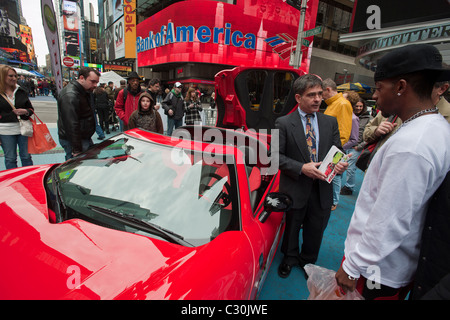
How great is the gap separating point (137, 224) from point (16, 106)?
3.26 meters

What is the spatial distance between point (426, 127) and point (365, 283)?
2.60ft

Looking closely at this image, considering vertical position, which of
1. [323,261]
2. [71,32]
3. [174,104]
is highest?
[71,32]

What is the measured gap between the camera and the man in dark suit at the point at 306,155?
6.50 ft

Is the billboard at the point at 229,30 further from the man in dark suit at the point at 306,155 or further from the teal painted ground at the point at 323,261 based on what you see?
the man in dark suit at the point at 306,155

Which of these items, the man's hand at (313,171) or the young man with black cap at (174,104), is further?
the young man with black cap at (174,104)

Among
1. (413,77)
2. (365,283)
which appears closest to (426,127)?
(413,77)

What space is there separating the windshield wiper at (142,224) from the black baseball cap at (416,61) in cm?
125

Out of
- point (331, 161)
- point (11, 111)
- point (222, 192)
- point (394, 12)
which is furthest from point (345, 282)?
point (394, 12)

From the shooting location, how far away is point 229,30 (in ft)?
60.0

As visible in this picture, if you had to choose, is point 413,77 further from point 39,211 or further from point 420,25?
point 420,25

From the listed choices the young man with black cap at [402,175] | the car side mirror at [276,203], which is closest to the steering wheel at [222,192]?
the car side mirror at [276,203]

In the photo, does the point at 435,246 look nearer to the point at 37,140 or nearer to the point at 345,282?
the point at 345,282

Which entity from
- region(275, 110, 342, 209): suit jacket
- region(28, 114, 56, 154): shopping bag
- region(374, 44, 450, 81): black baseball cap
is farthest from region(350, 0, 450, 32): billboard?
region(28, 114, 56, 154): shopping bag

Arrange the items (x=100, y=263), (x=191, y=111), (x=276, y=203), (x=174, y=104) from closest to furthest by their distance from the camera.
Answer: (x=100, y=263)
(x=276, y=203)
(x=174, y=104)
(x=191, y=111)
